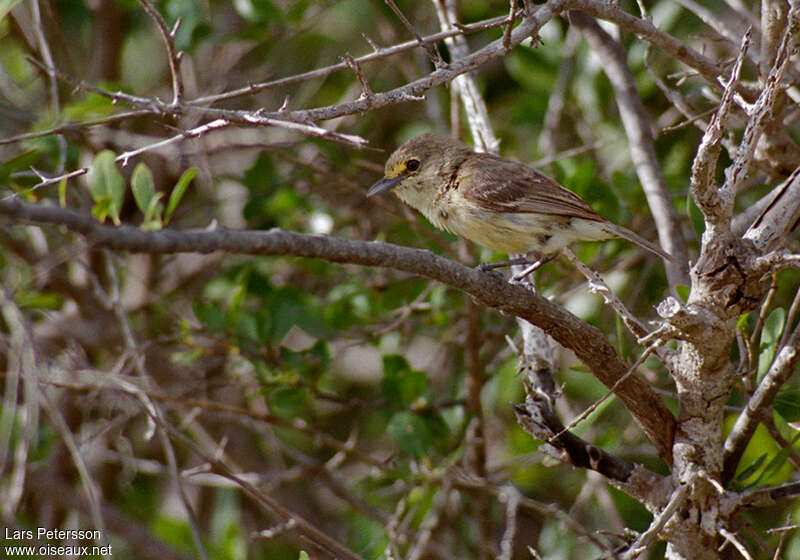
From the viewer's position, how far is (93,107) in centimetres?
425

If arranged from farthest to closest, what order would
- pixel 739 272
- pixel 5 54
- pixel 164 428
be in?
pixel 5 54 → pixel 164 428 → pixel 739 272

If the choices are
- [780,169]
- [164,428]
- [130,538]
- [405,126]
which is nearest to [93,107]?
[164,428]

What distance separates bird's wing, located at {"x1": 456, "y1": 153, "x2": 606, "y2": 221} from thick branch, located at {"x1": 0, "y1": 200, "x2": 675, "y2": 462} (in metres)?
1.27

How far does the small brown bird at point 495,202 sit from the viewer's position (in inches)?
159

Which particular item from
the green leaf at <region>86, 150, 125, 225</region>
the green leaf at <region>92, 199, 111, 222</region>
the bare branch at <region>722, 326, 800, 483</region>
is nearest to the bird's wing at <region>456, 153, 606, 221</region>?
the bare branch at <region>722, 326, 800, 483</region>

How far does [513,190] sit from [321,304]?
4.66 ft

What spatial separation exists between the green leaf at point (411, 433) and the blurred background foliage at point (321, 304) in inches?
0.4

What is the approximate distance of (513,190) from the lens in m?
4.15

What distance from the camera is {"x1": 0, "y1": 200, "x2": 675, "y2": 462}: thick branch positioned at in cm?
174

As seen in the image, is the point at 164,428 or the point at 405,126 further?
the point at 405,126

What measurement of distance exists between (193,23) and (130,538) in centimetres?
276

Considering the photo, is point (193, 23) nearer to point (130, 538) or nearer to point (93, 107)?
point (93, 107)

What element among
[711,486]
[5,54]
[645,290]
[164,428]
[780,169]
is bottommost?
[711,486]

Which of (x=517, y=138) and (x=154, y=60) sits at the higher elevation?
(x=154, y=60)
